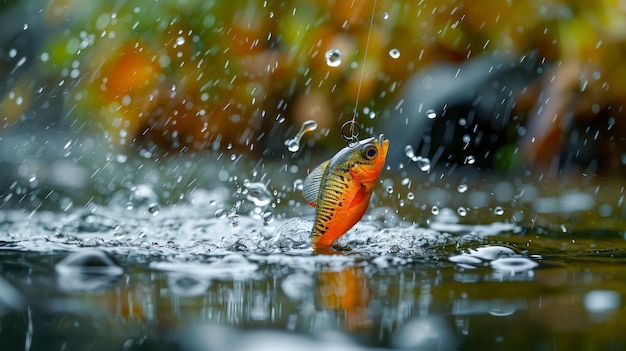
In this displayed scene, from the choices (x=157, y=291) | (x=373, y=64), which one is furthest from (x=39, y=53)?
(x=157, y=291)

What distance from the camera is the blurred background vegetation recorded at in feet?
16.4

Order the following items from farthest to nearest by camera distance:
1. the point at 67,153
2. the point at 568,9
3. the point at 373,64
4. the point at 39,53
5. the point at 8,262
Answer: the point at 39,53, the point at 67,153, the point at 373,64, the point at 568,9, the point at 8,262

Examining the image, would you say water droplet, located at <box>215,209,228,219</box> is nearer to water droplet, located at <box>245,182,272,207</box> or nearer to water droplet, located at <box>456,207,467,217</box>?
water droplet, located at <box>245,182,272,207</box>

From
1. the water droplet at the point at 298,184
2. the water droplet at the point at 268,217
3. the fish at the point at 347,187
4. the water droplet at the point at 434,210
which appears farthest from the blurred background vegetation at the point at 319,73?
the fish at the point at 347,187

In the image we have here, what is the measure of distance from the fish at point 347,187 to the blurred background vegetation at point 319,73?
2.84 m

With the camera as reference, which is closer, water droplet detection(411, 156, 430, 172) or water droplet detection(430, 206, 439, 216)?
water droplet detection(430, 206, 439, 216)

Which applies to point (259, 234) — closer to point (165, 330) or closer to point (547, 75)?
point (165, 330)

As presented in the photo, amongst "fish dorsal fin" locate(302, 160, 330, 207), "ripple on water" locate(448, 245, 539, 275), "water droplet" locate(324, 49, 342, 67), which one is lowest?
"ripple on water" locate(448, 245, 539, 275)

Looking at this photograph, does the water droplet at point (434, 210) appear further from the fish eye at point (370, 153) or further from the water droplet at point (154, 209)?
the fish eye at point (370, 153)

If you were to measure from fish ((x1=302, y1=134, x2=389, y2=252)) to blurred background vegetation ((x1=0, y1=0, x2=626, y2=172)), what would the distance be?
2840mm

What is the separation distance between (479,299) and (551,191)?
2707 millimetres

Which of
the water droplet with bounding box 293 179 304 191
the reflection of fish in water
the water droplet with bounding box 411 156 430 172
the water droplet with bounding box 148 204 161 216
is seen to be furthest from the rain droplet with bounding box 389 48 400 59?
the reflection of fish in water

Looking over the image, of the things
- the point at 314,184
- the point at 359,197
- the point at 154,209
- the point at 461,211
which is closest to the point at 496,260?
the point at 359,197

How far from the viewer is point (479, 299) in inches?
55.5
